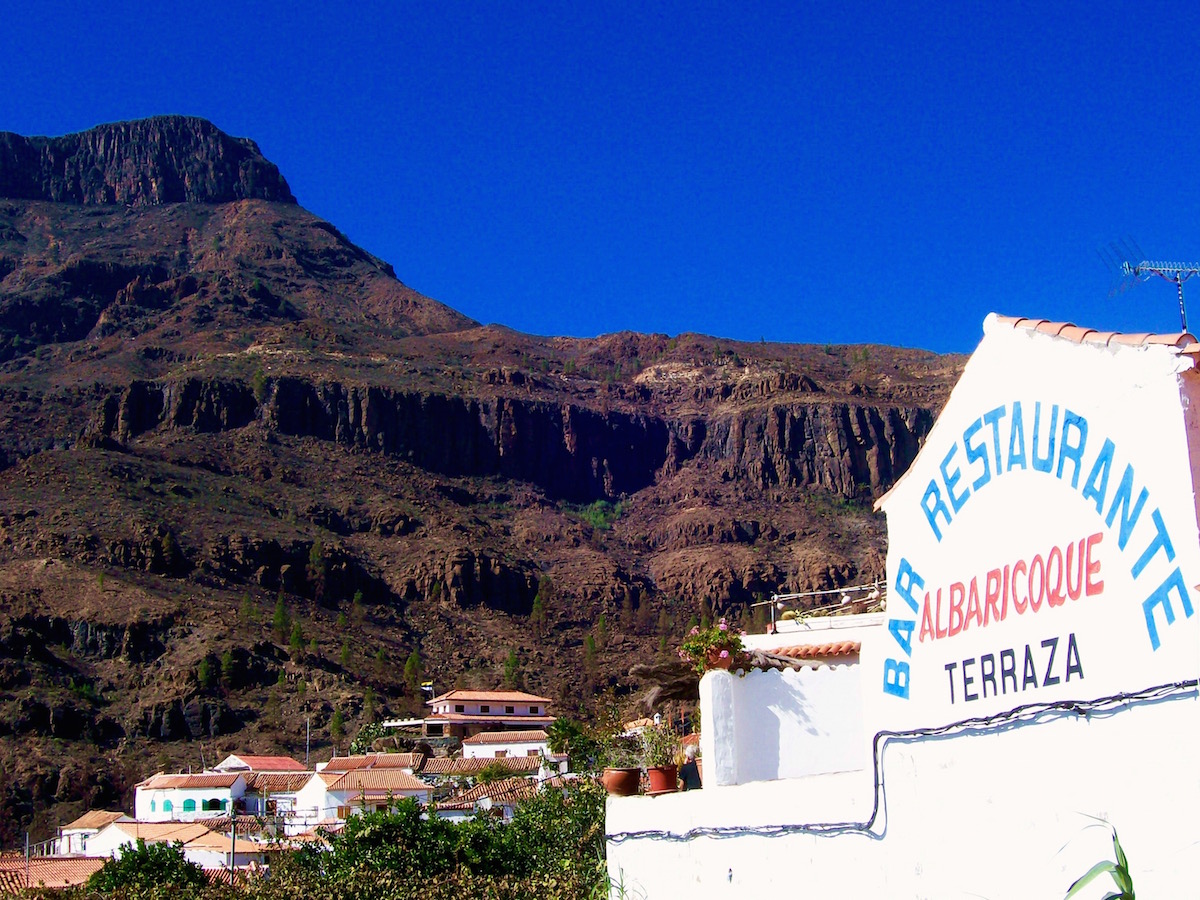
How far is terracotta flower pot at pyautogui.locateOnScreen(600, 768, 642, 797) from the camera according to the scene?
14.2m

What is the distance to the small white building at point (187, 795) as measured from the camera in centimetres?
7069

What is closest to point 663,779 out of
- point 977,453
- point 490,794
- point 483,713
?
point 977,453

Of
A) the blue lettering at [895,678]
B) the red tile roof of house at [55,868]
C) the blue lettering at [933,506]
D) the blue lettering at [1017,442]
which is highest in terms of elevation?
the blue lettering at [1017,442]

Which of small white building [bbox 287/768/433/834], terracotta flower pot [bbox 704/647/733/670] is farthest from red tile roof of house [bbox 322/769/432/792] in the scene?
terracotta flower pot [bbox 704/647/733/670]

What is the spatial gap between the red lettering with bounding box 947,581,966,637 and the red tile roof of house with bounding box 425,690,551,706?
90.9 metres

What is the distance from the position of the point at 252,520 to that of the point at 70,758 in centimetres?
4756

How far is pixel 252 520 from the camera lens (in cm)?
12925

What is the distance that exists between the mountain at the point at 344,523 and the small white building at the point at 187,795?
5.16 meters

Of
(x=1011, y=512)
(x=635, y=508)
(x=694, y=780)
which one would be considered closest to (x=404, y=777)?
(x=694, y=780)

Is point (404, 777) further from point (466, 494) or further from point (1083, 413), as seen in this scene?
point (466, 494)

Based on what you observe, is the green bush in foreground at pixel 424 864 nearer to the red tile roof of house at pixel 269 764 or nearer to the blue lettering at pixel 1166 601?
the blue lettering at pixel 1166 601

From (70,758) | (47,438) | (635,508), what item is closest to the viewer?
(70,758)

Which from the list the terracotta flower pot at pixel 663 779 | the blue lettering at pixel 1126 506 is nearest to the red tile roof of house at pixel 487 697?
the terracotta flower pot at pixel 663 779

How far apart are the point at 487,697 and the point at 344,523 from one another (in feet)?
151
